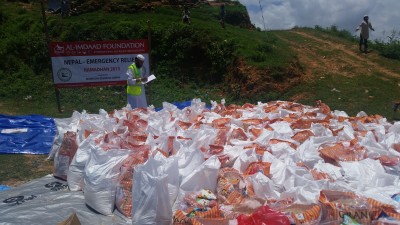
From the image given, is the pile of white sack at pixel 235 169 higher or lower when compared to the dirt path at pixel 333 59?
lower

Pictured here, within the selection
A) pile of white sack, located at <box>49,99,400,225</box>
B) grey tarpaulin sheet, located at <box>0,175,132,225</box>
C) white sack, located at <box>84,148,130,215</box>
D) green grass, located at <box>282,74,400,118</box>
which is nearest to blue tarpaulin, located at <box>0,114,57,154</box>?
pile of white sack, located at <box>49,99,400,225</box>

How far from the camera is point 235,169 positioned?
12.2 ft

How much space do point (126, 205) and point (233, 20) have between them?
16.1 meters

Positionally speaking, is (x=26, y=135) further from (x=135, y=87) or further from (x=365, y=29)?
(x=365, y=29)

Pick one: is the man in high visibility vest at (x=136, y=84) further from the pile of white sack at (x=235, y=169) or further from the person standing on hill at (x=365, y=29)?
the person standing on hill at (x=365, y=29)

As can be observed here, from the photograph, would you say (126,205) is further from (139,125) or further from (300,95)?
(300,95)

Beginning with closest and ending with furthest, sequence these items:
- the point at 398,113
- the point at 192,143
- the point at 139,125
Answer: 1. the point at 192,143
2. the point at 139,125
3. the point at 398,113

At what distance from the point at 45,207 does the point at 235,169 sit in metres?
1.67

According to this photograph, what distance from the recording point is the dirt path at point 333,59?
42.2 feet

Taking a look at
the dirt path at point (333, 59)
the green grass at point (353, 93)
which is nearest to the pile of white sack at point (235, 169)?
the green grass at point (353, 93)

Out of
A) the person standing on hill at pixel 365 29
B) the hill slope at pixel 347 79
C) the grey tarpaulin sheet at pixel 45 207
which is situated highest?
the person standing on hill at pixel 365 29

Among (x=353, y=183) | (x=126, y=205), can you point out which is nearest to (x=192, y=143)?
(x=126, y=205)

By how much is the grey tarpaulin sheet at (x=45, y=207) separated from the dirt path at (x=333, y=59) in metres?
9.22

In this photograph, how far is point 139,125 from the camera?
16.5ft
